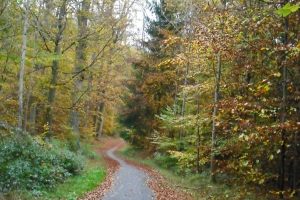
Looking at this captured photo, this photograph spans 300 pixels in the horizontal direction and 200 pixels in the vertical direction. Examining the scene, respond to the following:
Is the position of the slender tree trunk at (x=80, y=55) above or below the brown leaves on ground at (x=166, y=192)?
above

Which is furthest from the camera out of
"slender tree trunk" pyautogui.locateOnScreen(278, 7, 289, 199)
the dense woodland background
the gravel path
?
the gravel path

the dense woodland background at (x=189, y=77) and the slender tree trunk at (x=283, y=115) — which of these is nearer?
the slender tree trunk at (x=283, y=115)

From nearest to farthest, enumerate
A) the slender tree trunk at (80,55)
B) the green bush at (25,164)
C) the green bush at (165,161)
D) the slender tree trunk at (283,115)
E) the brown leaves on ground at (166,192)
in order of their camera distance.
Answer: the slender tree trunk at (283,115)
the green bush at (25,164)
the brown leaves on ground at (166,192)
the slender tree trunk at (80,55)
the green bush at (165,161)

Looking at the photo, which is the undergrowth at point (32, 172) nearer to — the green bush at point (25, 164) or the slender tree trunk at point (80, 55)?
the green bush at point (25, 164)

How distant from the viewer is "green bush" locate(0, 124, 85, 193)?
828 cm

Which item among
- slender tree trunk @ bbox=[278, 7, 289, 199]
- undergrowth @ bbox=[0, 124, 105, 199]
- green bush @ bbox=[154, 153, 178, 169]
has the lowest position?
green bush @ bbox=[154, 153, 178, 169]

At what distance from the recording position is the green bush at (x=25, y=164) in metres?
8.28

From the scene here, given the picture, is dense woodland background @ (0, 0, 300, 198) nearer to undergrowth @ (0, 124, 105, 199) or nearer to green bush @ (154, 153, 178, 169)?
green bush @ (154, 153, 178, 169)

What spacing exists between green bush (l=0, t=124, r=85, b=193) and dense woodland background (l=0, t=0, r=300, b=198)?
0.88ft

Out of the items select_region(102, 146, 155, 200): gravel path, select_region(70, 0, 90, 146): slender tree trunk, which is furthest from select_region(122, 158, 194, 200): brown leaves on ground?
select_region(70, 0, 90, 146): slender tree trunk

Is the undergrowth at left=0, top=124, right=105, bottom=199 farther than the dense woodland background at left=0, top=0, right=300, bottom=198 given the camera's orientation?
Yes

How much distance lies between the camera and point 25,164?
9.20 m

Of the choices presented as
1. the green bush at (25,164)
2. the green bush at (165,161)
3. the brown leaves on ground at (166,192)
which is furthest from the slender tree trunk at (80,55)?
the green bush at (165,161)

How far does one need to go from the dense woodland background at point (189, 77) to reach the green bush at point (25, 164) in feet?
0.88
